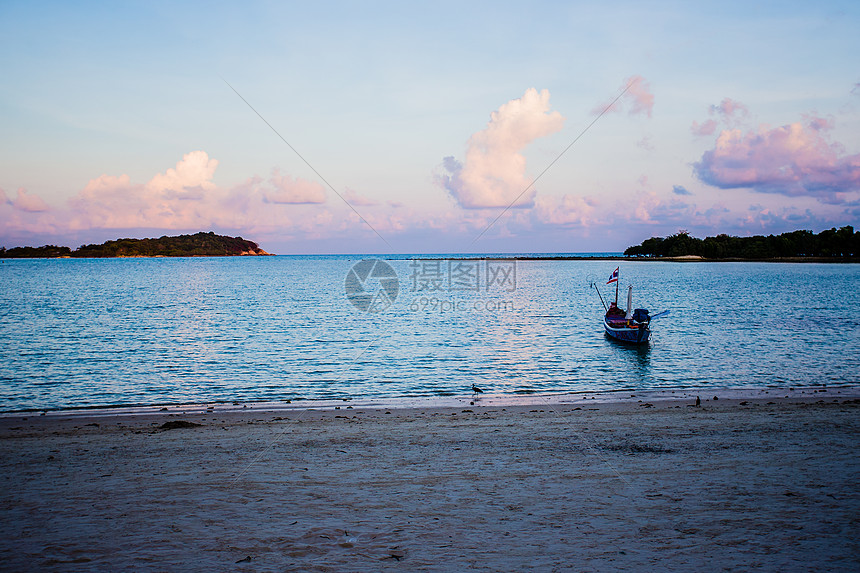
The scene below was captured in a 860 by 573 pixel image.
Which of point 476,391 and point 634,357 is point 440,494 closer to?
point 476,391

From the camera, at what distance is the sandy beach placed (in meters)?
6.06

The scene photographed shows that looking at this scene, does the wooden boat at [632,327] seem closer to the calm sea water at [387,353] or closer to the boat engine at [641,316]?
the boat engine at [641,316]

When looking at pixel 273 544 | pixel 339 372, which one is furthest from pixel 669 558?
pixel 339 372

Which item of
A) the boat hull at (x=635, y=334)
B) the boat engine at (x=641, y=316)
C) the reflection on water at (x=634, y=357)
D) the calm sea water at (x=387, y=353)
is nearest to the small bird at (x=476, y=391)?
the calm sea water at (x=387, y=353)

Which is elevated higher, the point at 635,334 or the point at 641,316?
the point at 641,316

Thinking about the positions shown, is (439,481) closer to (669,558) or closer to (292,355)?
(669,558)

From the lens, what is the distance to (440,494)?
25.8ft

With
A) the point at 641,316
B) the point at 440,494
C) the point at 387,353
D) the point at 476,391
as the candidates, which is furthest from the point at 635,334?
the point at 440,494

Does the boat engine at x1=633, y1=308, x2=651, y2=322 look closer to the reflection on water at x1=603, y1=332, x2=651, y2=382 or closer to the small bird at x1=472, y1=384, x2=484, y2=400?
the reflection on water at x1=603, y1=332, x2=651, y2=382

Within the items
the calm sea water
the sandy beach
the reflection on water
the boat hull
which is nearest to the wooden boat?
the boat hull

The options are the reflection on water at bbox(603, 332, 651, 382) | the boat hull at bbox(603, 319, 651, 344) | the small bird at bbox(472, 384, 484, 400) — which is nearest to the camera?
the small bird at bbox(472, 384, 484, 400)

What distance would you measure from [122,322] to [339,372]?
27.1 meters

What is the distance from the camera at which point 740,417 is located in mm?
13023

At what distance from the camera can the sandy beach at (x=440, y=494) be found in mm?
6062
